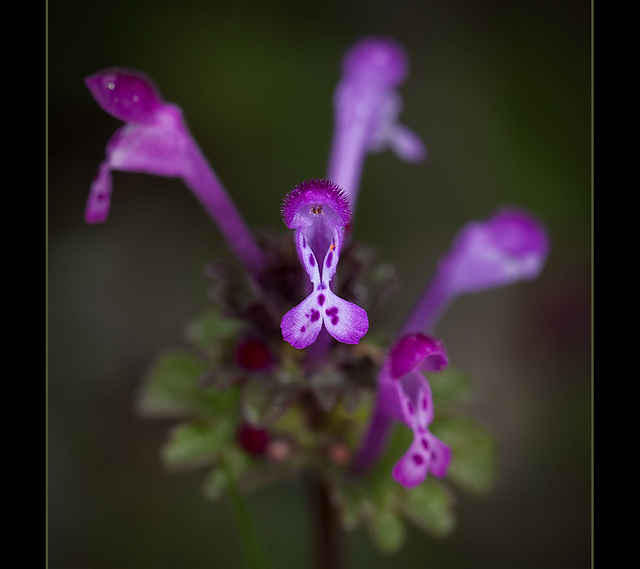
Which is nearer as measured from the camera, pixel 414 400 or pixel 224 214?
pixel 414 400

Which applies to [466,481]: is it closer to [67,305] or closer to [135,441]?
[135,441]

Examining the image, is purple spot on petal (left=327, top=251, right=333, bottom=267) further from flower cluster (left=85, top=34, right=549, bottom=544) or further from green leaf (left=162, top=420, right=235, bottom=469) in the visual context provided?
green leaf (left=162, top=420, right=235, bottom=469)

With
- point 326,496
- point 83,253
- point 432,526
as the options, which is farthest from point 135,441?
point 432,526

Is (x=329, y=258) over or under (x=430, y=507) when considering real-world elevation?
over

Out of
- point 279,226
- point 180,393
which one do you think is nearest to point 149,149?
point 180,393

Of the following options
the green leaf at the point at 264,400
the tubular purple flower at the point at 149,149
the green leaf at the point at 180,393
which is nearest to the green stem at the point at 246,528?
the green leaf at the point at 264,400

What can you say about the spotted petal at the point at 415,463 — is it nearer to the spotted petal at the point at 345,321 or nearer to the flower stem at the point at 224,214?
the spotted petal at the point at 345,321

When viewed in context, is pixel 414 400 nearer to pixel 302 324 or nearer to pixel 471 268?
pixel 302 324
